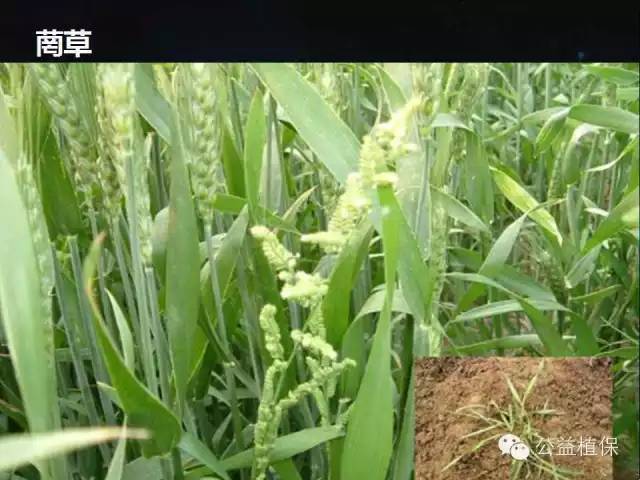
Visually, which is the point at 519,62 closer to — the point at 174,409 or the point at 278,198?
the point at 278,198

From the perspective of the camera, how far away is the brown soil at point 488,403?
1.88ft

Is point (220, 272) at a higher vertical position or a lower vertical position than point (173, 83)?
lower

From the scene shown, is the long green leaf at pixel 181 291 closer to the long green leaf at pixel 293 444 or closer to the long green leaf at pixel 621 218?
the long green leaf at pixel 293 444

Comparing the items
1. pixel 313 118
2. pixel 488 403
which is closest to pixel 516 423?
pixel 488 403

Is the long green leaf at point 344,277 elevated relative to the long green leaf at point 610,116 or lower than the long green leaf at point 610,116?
lower

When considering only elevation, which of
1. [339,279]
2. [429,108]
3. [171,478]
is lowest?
[171,478]

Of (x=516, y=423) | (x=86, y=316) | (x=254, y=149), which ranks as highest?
(x=254, y=149)

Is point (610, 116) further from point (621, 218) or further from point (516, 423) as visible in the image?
point (516, 423)

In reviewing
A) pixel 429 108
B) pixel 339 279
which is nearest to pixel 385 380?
pixel 339 279

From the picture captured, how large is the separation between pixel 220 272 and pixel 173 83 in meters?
0.14

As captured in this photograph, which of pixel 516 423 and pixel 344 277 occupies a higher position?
pixel 344 277

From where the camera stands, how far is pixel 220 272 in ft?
1.85

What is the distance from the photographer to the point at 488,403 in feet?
1.90

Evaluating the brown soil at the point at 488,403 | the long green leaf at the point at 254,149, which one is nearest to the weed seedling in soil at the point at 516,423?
the brown soil at the point at 488,403
